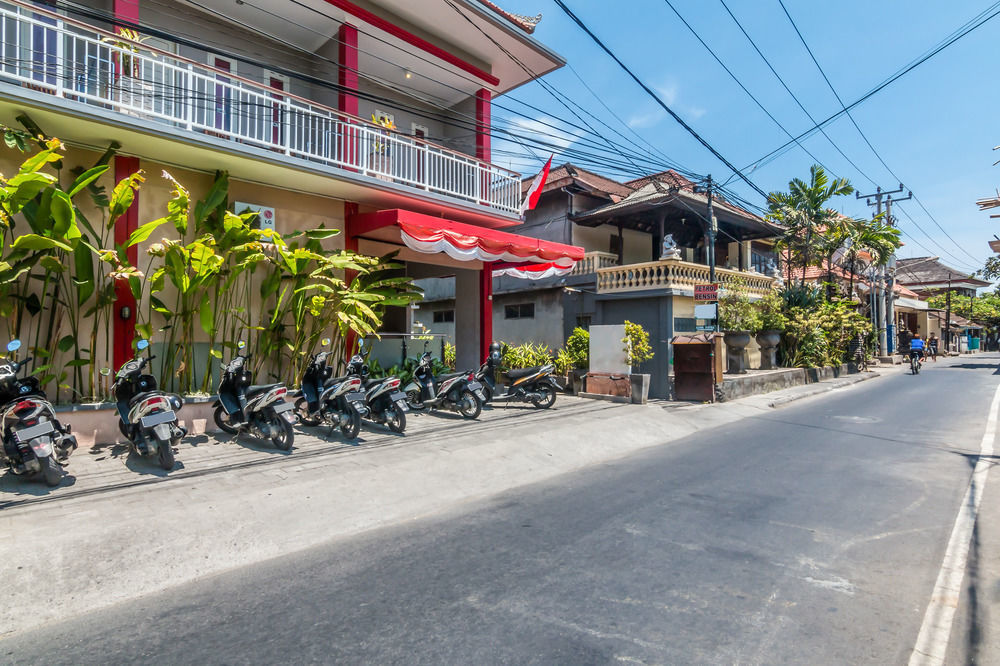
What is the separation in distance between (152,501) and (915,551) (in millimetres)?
6270

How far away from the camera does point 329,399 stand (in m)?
7.70

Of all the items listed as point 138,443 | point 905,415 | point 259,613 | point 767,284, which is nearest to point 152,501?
point 138,443

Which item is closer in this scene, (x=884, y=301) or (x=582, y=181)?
(x=582, y=181)

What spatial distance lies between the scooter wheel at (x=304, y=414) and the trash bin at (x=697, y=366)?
9093 millimetres

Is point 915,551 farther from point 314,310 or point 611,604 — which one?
point 314,310

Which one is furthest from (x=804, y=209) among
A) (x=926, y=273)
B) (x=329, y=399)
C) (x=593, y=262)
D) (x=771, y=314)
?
(x=926, y=273)

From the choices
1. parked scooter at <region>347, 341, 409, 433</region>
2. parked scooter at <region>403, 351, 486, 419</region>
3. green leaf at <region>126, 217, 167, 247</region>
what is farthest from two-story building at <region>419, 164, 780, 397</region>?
green leaf at <region>126, 217, 167, 247</region>

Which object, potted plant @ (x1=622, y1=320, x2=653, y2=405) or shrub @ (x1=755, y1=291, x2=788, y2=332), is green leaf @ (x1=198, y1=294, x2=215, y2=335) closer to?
potted plant @ (x1=622, y1=320, x2=653, y2=405)

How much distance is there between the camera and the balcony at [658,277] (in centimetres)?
1483

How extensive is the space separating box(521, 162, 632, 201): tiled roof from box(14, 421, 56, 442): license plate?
13.4 meters

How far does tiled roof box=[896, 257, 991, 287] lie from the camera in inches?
2213

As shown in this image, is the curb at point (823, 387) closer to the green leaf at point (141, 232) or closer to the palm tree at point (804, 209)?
the palm tree at point (804, 209)

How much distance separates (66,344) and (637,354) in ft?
34.1

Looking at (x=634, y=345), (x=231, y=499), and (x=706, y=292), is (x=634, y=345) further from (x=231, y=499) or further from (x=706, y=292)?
(x=231, y=499)
